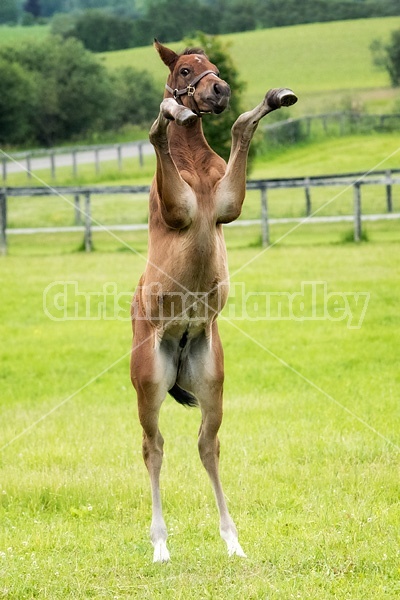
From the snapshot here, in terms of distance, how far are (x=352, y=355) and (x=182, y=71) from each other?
24.0ft

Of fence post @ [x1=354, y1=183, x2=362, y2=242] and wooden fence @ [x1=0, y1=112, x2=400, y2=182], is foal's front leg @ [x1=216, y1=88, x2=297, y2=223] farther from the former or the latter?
wooden fence @ [x1=0, y1=112, x2=400, y2=182]

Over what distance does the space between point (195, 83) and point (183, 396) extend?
198 centimetres

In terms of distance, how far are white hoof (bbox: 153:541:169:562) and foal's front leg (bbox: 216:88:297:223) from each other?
6.46 feet

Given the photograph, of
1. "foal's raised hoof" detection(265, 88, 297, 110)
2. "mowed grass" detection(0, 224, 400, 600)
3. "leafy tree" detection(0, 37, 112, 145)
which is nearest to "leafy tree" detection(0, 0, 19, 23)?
"leafy tree" detection(0, 37, 112, 145)

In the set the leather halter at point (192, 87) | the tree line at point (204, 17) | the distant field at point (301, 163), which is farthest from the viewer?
the tree line at point (204, 17)

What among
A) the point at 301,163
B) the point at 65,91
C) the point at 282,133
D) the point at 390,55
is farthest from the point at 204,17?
the point at 301,163

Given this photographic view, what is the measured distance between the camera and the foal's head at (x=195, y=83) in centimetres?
504

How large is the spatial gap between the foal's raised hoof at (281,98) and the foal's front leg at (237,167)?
64 mm

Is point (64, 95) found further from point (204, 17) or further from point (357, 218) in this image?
point (357, 218)

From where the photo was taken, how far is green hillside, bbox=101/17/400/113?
53375 millimetres

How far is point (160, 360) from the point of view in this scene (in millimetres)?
5539

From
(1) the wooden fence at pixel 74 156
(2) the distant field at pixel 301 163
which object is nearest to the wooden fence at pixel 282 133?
(1) the wooden fence at pixel 74 156

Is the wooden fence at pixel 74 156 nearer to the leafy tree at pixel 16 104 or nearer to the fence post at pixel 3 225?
the leafy tree at pixel 16 104

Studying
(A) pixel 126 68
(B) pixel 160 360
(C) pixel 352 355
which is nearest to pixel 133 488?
(B) pixel 160 360
